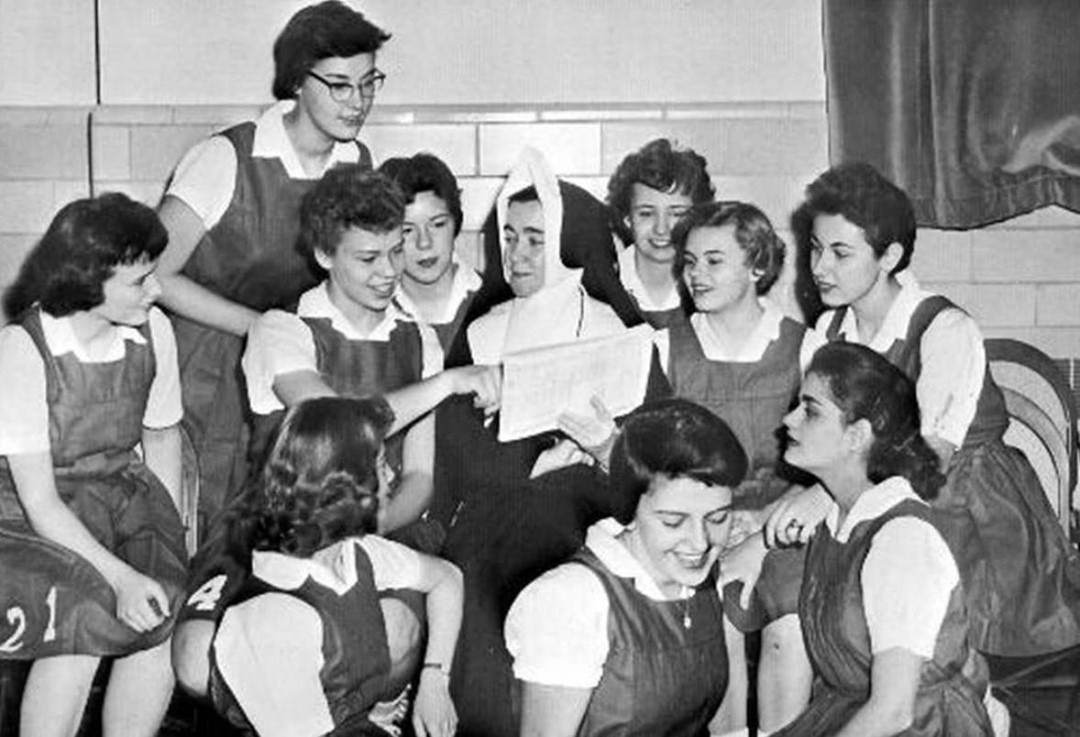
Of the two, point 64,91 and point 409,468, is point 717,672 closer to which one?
point 409,468

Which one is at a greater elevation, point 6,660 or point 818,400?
point 818,400

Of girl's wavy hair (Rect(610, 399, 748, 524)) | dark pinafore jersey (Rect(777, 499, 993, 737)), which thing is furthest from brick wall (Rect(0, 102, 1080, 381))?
dark pinafore jersey (Rect(777, 499, 993, 737))

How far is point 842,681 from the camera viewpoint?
3.69 meters

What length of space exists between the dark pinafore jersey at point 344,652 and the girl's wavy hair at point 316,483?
3.2 inches

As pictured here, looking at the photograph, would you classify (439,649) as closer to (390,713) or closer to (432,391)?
(390,713)

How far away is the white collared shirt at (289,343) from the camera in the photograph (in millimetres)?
4367

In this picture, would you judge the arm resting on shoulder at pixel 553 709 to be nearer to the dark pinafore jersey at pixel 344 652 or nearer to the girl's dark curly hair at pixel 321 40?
the dark pinafore jersey at pixel 344 652

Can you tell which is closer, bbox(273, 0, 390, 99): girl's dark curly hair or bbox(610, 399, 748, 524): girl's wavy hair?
bbox(610, 399, 748, 524): girl's wavy hair

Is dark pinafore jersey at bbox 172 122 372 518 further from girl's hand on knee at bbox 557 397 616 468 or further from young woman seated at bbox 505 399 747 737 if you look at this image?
young woman seated at bbox 505 399 747 737

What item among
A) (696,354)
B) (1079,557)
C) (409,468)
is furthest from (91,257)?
(1079,557)

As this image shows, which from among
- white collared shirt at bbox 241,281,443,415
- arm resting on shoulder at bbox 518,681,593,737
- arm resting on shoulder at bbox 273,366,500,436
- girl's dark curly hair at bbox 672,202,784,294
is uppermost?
girl's dark curly hair at bbox 672,202,784,294

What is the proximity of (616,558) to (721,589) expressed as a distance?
2.29 ft

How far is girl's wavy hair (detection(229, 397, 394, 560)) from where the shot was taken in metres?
3.57

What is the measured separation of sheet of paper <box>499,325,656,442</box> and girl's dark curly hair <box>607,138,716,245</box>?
2.46 ft
